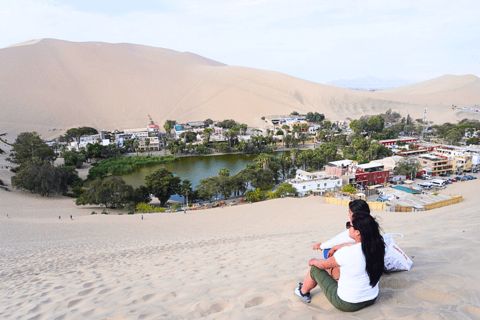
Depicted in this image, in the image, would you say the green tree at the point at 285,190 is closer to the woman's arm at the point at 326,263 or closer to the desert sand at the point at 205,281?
the desert sand at the point at 205,281

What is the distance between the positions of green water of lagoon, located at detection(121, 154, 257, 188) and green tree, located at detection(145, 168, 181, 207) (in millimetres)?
7239

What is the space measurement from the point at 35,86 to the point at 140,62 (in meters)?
35.7

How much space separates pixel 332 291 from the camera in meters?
2.59

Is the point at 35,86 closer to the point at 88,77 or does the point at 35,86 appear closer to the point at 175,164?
the point at 88,77

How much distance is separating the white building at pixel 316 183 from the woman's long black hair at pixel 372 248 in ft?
66.2

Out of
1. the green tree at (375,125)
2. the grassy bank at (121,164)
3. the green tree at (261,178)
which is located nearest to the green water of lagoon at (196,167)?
the grassy bank at (121,164)

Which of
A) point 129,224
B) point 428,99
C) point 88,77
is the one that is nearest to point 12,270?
point 129,224

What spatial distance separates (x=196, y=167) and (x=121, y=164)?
9.51 metres

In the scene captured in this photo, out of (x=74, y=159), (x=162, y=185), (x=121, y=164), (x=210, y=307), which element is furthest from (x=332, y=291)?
(x=74, y=159)

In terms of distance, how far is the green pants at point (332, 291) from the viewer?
2.44 meters

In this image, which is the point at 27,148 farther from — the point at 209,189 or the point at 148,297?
the point at 148,297

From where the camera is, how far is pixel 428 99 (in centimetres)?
10812

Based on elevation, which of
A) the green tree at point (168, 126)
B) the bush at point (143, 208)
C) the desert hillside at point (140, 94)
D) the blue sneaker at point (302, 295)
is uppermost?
the desert hillside at point (140, 94)

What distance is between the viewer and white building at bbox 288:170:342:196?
22547 mm
